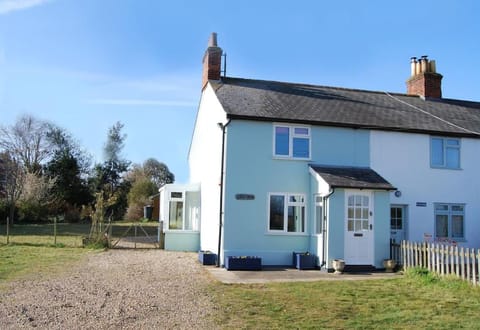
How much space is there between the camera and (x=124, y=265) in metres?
15.7

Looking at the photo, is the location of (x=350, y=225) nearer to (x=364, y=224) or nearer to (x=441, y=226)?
(x=364, y=224)

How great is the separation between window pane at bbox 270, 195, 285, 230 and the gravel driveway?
3255 millimetres

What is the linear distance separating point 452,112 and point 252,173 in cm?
1106

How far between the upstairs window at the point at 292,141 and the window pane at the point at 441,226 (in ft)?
20.3

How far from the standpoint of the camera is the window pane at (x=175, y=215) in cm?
2117

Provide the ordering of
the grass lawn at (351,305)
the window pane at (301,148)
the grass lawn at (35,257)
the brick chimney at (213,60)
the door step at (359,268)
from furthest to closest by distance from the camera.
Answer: the brick chimney at (213,60) → the window pane at (301,148) → the door step at (359,268) → the grass lawn at (35,257) → the grass lawn at (351,305)

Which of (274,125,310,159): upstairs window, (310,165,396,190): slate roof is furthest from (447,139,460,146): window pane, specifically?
(274,125,310,159): upstairs window

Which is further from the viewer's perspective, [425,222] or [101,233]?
[101,233]

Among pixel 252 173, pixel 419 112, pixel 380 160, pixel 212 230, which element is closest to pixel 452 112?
pixel 419 112

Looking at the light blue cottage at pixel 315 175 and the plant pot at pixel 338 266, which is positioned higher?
the light blue cottage at pixel 315 175

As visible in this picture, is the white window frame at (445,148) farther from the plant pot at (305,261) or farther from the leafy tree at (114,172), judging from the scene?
the leafy tree at (114,172)

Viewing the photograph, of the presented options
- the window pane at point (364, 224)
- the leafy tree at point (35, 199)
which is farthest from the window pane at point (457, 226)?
the leafy tree at point (35, 199)

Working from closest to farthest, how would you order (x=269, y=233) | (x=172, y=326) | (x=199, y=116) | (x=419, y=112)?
(x=172, y=326), (x=269, y=233), (x=419, y=112), (x=199, y=116)

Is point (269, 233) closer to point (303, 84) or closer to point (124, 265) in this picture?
point (124, 265)
